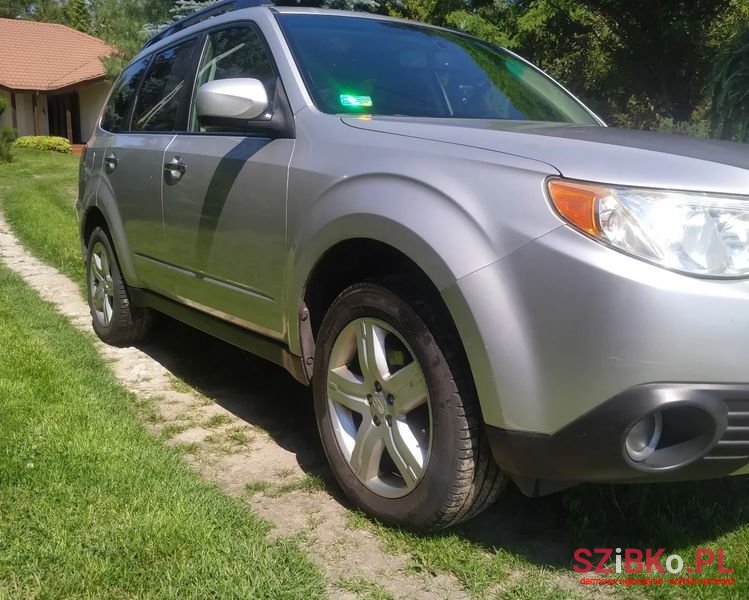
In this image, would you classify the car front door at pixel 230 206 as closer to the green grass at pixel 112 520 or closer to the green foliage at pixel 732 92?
the green grass at pixel 112 520

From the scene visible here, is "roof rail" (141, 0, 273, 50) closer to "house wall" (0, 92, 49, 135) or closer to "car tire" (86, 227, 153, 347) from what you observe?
"car tire" (86, 227, 153, 347)

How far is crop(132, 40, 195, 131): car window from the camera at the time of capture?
4.02 meters

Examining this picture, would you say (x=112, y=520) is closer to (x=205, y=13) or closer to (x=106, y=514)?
(x=106, y=514)

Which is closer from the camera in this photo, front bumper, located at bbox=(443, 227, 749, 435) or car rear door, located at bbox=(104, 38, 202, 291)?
front bumper, located at bbox=(443, 227, 749, 435)

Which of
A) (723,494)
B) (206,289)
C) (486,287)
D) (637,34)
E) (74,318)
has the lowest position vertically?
(74,318)

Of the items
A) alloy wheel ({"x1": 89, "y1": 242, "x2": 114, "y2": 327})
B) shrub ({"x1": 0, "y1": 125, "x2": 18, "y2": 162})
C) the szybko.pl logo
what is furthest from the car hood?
shrub ({"x1": 0, "y1": 125, "x2": 18, "y2": 162})

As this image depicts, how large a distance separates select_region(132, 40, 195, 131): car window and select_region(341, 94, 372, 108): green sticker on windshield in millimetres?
1244

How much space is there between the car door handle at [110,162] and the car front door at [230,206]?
2.74 ft

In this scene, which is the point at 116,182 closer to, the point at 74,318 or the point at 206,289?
the point at 206,289

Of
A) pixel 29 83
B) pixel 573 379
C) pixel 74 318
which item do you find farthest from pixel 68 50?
pixel 573 379

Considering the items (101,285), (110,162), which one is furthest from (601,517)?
(101,285)

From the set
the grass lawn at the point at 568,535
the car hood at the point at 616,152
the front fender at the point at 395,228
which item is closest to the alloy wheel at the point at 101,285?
the grass lawn at the point at 568,535

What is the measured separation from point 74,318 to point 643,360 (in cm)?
468

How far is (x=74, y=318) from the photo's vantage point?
5648mm
